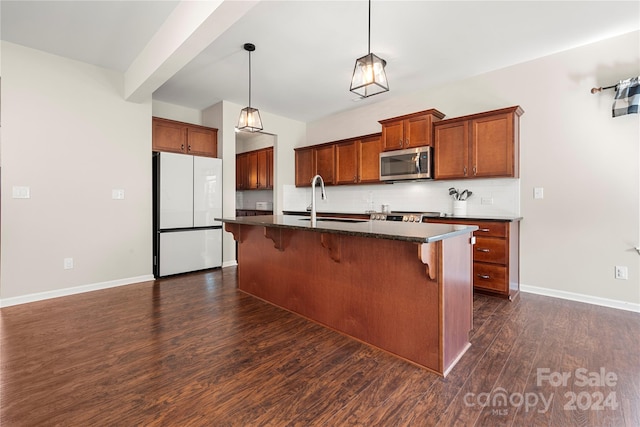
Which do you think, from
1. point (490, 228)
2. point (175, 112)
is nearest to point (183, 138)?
point (175, 112)

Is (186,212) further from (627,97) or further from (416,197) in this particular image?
(627,97)

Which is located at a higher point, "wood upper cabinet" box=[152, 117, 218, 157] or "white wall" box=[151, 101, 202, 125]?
"white wall" box=[151, 101, 202, 125]

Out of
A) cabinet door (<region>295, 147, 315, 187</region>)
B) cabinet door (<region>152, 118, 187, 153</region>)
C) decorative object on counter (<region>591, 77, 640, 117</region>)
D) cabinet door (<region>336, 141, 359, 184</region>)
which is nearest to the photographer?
decorative object on counter (<region>591, 77, 640, 117</region>)

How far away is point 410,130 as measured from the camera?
4055 millimetres

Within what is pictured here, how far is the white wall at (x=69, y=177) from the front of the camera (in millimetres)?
3080

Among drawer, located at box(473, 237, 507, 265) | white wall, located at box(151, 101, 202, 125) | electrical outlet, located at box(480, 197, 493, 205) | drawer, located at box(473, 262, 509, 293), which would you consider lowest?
drawer, located at box(473, 262, 509, 293)

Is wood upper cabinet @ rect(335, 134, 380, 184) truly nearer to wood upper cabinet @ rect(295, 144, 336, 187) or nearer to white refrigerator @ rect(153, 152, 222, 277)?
wood upper cabinet @ rect(295, 144, 336, 187)

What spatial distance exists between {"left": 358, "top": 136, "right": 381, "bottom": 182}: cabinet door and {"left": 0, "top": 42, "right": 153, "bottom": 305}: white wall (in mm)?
3096

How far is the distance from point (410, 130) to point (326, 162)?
1.73 m

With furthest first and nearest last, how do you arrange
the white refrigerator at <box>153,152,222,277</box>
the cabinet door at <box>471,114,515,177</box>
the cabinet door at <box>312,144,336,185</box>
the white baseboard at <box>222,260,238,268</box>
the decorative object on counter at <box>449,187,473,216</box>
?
1. the cabinet door at <box>312,144,336,185</box>
2. the white baseboard at <box>222,260,238,268</box>
3. the white refrigerator at <box>153,152,222,277</box>
4. the decorative object on counter at <box>449,187,473,216</box>
5. the cabinet door at <box>471,114,515,177</box>

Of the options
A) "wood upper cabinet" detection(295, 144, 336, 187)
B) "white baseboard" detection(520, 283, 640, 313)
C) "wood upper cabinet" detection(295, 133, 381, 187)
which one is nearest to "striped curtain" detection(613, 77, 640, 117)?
"white baseboard" detection(520, 283, 640, 313)

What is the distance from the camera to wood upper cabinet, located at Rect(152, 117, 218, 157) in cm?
424

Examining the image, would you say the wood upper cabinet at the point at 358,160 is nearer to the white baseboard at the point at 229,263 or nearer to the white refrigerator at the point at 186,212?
the white refrigerator at the point at 186,212

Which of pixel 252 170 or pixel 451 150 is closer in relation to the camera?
pixel 451 150
